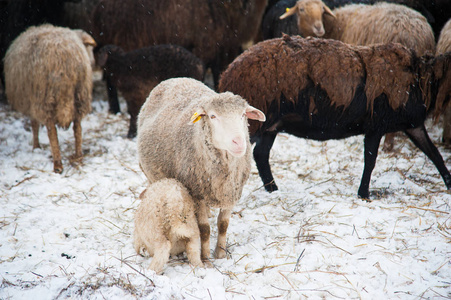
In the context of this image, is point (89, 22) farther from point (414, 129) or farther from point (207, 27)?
point (414, 129)

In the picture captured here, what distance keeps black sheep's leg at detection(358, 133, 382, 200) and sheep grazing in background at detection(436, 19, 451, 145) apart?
1657 mm

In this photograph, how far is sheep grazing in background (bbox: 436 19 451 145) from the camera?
479 centimetres

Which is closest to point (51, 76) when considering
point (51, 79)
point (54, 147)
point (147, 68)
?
point (51, 79)

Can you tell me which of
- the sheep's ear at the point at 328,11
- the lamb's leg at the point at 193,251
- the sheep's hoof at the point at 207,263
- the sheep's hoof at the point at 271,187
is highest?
the sheep's ear at the point at 328,11

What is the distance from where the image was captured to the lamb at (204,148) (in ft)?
8.71

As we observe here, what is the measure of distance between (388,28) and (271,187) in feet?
9.25

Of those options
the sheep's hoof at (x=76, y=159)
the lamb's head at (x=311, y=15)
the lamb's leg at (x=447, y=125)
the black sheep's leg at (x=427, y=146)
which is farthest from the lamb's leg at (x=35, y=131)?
the lamb's leg at (x=447, y=125)

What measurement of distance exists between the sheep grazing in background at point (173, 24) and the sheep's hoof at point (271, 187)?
3618mm

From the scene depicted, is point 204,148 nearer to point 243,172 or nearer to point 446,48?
point 243,172

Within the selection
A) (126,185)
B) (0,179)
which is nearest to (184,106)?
(126,185)

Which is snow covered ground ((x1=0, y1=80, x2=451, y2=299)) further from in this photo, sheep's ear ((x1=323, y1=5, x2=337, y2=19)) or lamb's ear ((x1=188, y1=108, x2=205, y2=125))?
sheep's ear ((x1=323, y1=5, x2=337, y2=19))

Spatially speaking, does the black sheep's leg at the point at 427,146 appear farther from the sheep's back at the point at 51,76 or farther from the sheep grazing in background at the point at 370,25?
the sheep's back at the point at 51,76

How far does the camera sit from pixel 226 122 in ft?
8.58

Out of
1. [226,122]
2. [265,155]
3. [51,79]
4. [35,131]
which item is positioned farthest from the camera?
[35,131]
